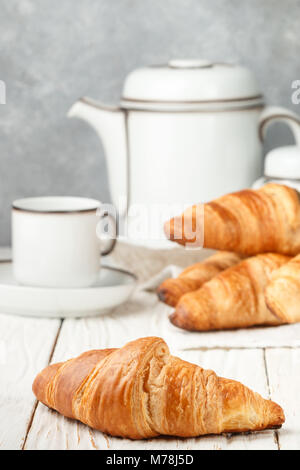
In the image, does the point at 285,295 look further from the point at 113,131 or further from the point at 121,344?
the point at 113,131

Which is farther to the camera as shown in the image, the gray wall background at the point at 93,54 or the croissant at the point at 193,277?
the gray wall background at the point at 93,54

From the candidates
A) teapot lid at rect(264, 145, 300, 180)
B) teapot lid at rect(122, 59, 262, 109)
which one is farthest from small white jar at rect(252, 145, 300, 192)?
teapot lid at rect(122, 59, 262, 109)

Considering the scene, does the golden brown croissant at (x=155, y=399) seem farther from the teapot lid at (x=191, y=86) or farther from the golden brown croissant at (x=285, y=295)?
the teapot lid at (x=191, y=86)

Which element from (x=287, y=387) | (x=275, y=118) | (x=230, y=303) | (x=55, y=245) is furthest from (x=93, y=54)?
(x=287, y=387)

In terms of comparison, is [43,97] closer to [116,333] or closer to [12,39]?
[12,39]

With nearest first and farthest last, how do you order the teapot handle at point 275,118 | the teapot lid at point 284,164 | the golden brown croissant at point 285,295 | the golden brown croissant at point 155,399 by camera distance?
the golden brown croissant at point 155,399 → the golden brown croissant at point 285,295 → the teapot lid at point 284,164 → the teapot handle at point 275,118

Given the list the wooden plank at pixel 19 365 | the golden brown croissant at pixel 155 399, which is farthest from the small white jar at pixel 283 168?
the golden brown croissant at pixel 155 399
